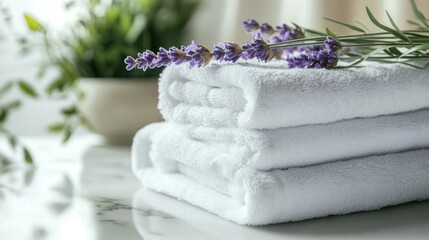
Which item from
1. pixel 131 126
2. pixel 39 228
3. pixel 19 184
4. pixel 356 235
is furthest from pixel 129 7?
pixel 356 235

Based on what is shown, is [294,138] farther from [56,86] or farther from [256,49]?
[56,86]

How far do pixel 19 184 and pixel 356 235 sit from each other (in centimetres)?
57

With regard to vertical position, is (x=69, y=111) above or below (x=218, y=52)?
below

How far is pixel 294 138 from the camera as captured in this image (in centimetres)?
84

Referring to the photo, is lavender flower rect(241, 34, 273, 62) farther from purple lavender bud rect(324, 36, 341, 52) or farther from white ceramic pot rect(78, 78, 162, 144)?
white ceramic pot rect(78, 78, 162, 144)

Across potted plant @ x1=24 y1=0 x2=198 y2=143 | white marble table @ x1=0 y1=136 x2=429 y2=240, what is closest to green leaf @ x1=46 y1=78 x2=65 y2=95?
potted plant @ x1=24 y1=0 x2=198 y2=143

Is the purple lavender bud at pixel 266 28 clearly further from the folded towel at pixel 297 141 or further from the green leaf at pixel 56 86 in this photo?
the green leaf at pixel 56 86

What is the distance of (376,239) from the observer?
80cm

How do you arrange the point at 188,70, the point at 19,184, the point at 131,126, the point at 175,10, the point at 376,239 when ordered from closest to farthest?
the point at 376,239 < the point at 188,70 < the point at 19,184 < the point at 131,126 < the point at 175,10

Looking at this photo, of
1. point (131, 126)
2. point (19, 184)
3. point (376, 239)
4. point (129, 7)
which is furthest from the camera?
point (129, 7)

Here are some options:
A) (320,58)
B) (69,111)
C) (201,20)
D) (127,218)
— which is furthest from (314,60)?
(201,20)

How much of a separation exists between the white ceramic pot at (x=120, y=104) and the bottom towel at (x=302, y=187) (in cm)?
48

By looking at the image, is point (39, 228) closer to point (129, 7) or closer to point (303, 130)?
point (303, 130)

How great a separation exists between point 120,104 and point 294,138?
2.33 feet
